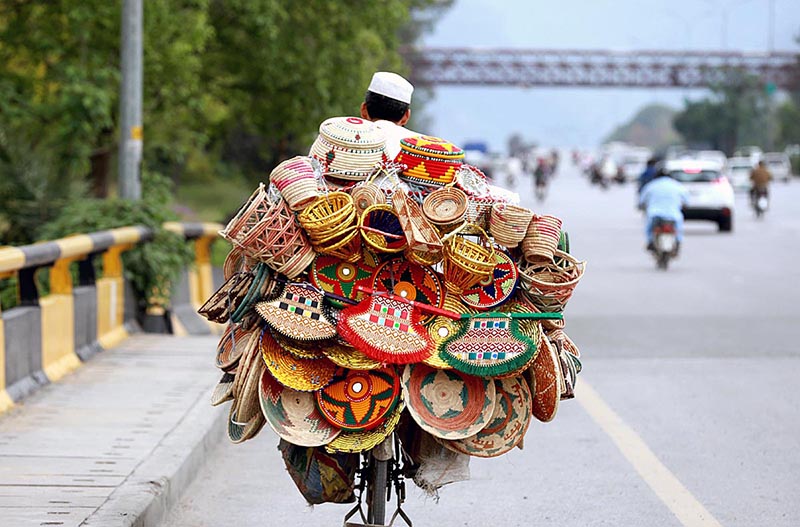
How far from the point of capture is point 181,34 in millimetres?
21219

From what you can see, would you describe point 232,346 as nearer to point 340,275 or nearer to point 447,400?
point 340,275

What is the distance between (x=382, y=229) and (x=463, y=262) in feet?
1.02

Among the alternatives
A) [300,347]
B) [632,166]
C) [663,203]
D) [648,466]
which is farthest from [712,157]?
[300,347]

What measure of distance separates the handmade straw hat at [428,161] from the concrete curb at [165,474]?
1.95m

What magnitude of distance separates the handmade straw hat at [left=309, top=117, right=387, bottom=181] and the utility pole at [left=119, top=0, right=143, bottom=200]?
9.71 metres

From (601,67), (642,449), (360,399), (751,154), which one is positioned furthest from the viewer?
(601,67)

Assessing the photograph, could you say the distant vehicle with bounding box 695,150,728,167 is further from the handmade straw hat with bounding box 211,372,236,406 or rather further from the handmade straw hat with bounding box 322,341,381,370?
the handmade straw hat with bounding box 322,341,381,370

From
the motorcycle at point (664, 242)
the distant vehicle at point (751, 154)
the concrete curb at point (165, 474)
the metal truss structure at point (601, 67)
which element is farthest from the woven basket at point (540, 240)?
the metal truss structure at point (601, 67)

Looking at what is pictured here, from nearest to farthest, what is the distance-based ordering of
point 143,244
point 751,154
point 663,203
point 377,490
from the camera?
point 377,490 < point 143,244 < point 663,203 < point 751,154

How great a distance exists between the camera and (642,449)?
8555 mm

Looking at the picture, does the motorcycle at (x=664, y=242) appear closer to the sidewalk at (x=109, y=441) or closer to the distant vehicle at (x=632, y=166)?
the sidewalk at (x=109, y=441)

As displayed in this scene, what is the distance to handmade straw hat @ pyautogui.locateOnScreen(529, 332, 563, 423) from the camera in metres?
5.22

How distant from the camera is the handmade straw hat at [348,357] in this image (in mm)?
5051

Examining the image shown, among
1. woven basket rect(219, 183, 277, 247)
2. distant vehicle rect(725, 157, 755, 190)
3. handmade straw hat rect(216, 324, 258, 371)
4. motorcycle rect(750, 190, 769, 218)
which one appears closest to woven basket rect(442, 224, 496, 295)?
woven basket rect(219, 183, 277, 247)
